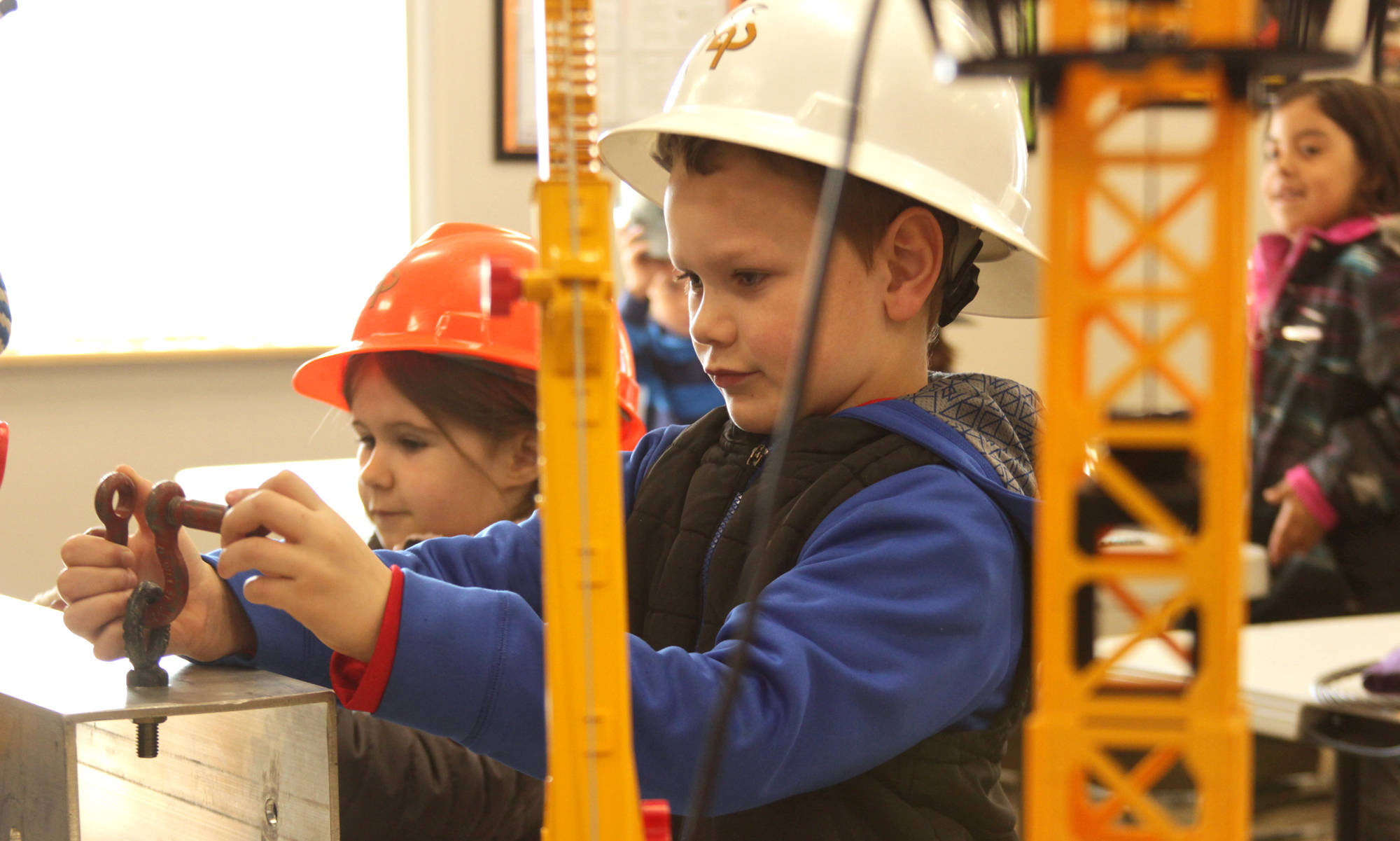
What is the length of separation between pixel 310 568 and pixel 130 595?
17 cm

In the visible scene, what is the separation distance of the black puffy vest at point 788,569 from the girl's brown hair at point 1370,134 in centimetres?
196

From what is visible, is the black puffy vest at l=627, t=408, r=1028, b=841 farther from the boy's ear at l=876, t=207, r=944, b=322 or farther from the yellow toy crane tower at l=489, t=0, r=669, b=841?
the yellow toy crane tower at l=489, t=0, r=669, b=841

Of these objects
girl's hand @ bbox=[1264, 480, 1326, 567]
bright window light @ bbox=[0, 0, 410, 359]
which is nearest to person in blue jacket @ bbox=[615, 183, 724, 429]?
bright window light @ bbox=[0, 0, 410, 359]

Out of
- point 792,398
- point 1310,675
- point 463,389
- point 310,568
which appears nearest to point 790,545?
point 310,568

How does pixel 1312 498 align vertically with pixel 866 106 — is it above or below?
below

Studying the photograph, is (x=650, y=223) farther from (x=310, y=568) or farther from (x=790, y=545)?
(x=310, y=568)

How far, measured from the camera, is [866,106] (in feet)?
3.09

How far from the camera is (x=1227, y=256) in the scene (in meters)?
0.35

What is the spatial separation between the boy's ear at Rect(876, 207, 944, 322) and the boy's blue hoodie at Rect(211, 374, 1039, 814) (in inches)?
2.4

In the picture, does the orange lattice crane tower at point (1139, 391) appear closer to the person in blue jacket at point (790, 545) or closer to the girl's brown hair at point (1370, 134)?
the person in blue jacket at point (790, 545)

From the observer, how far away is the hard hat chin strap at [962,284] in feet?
3.45

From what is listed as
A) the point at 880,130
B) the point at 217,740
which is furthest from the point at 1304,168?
the point at 217,740

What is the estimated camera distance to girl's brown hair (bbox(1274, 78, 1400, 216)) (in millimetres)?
2545

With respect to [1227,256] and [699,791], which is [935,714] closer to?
[699,791]
